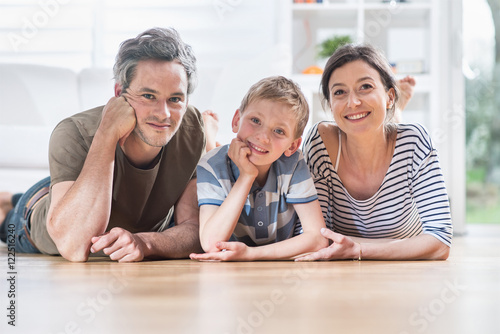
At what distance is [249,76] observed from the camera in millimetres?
3234

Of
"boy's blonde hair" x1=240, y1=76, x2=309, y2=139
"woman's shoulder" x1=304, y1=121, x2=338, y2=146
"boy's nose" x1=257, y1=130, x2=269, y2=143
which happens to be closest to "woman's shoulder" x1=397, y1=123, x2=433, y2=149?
"woman's shoulder" x1=304, y1=121, x2=338, y2=146

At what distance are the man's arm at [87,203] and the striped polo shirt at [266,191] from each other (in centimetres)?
26

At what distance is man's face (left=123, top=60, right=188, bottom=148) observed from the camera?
1.58 meters

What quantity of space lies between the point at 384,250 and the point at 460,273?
0.29 m

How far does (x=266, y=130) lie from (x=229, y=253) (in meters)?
0.35

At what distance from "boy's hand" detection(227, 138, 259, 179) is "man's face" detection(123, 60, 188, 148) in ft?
0.65

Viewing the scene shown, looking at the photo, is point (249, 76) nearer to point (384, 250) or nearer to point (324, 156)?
point (324, 156)

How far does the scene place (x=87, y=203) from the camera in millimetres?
1482

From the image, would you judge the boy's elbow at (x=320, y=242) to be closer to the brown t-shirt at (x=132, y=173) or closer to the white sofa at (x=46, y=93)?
the brown t-shirt at (x=132, y=173)

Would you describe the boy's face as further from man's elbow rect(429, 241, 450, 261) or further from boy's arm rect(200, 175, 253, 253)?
man's elbow rect(429, 241, 450, 261)

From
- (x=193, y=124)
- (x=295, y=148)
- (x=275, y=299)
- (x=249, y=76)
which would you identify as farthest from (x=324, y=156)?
(x=249, y=76)

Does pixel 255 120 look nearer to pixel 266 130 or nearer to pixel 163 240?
pixel 266 130

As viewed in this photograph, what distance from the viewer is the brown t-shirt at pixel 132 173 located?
1.61 metres

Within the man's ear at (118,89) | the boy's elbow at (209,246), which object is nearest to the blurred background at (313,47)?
the man's ear at (118,89)
